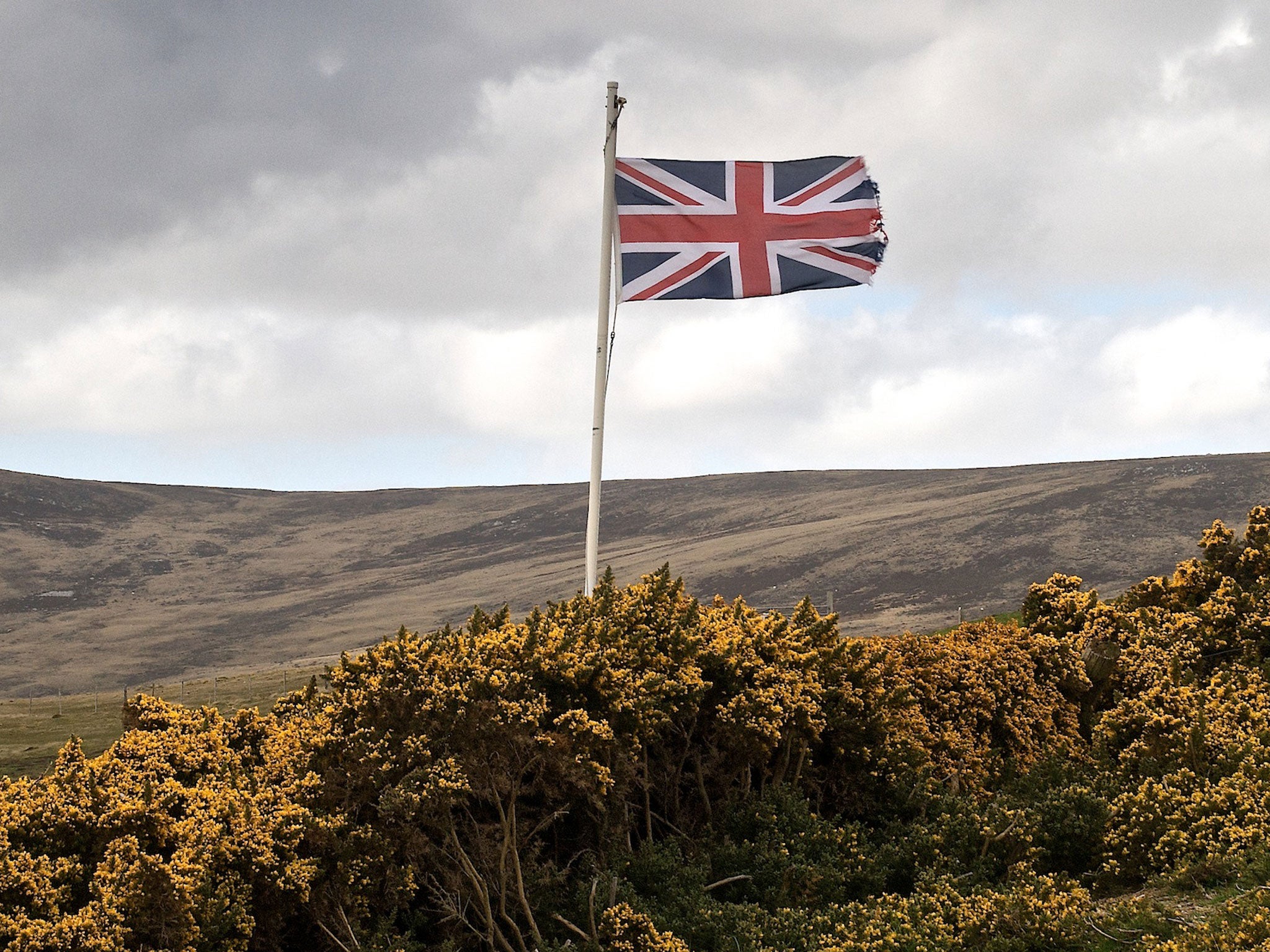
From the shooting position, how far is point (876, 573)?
182 feet

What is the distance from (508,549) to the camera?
8725 centimetres

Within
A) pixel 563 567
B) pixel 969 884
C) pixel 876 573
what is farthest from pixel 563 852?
pixel 563 567

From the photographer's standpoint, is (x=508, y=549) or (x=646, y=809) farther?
(x=508, y=549)

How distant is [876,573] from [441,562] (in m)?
37.8

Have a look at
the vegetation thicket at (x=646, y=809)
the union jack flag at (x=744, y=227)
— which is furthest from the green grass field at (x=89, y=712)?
the union jack flag at (x=744, y=227)

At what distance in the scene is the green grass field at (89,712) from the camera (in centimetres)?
1995

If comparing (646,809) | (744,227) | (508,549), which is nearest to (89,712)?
(646,809)

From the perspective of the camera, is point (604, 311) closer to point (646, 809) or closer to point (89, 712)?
point (646, 809)

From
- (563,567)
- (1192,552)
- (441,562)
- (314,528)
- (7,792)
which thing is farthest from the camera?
(314,528)

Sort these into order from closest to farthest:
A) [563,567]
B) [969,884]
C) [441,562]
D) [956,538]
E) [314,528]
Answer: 1. [969,884]
2. [956,538]
3. [563,567]
4. [441,562]
5. [314,528]

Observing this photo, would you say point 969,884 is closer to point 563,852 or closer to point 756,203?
point 563,852

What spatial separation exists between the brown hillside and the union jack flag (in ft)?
92.9

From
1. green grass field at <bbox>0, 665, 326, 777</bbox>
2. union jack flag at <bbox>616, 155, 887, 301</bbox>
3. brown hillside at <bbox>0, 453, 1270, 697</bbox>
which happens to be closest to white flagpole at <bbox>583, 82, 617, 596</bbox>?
union jack flag at <bbox>616, 155, 887, 301</bbox>

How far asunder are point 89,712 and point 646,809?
877 inches
